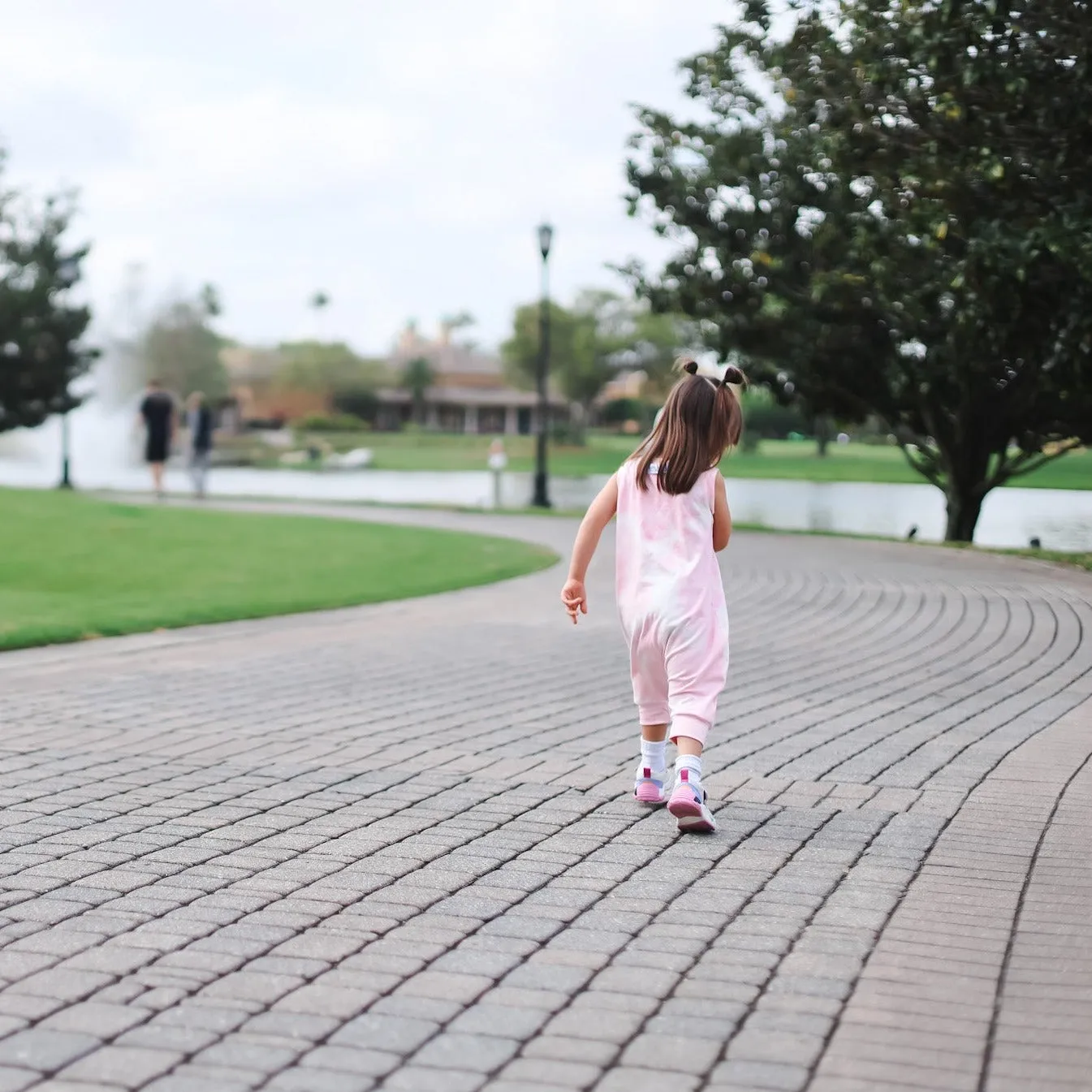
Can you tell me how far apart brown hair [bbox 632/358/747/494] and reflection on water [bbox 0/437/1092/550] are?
1607cm

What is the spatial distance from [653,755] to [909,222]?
10.2 metres

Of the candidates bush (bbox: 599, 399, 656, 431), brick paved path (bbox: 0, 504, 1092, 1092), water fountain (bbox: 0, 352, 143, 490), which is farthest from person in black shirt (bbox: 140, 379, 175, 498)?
bush (bbox: 599, 399, 656, 431)

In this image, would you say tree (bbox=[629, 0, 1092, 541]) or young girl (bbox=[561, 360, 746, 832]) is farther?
tree (bbox=[629, 0, 1092, 541])

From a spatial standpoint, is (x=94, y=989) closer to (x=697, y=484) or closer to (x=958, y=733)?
(x=697, y=484)

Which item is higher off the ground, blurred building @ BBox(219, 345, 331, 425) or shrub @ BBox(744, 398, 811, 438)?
blurred building @ BBox(219, 345, 331, 425)

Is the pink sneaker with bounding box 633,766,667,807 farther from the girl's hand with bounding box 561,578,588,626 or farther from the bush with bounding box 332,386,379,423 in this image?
the bush with bounding box 332,386,379,423

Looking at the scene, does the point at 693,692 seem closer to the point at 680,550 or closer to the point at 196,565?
the point at 680,550

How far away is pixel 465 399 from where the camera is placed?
4291 inches

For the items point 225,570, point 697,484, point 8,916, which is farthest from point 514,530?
point 8,916

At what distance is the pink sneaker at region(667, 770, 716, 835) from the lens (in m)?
5.12

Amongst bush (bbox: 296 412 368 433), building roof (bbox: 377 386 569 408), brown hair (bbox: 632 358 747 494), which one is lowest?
brown hair (bbox: 632 358 747 494)

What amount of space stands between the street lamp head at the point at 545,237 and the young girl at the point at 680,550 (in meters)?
21.6

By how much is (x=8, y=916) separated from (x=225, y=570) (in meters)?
10.6

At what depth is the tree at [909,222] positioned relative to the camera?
507 inches
